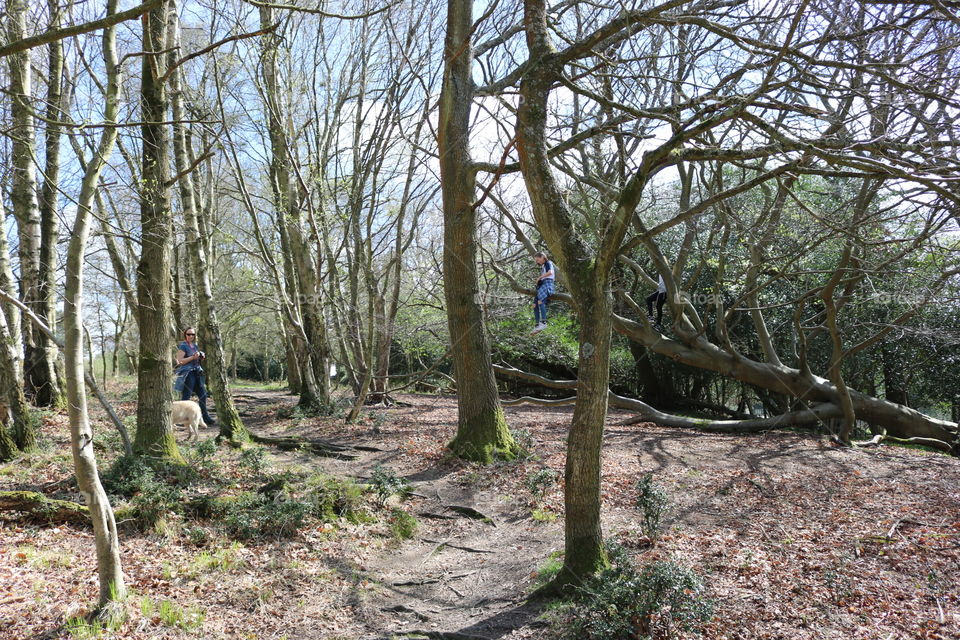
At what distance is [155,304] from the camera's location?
6.45 meters

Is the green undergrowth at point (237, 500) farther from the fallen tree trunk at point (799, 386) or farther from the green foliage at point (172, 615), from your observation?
the fallen tree trunk at point (799, 386)

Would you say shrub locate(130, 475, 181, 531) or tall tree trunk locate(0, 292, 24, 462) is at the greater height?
tall tree trunk locate(0, 292, 24, 462)

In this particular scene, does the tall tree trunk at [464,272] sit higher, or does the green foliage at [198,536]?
the tall tree trunk at [464,272]

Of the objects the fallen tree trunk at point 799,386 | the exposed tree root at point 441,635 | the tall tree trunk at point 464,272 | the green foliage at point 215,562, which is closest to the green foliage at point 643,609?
the exposed tree root at point 441,635

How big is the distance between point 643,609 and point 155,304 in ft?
18.9

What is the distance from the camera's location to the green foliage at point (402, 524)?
6020mm

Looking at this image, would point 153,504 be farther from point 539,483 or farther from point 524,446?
point 524,446

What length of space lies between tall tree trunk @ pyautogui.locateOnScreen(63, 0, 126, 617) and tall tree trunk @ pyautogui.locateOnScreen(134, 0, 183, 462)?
109 inches

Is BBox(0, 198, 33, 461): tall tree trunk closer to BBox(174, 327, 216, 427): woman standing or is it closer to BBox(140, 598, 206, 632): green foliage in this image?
BBox(174, 327, 216, 427): woman standing

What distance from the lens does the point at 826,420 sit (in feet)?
35.6

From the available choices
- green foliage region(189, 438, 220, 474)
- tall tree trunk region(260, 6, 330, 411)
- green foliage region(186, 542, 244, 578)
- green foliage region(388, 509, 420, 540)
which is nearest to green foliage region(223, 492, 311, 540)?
green foliage region(186, 542, 244, 578)

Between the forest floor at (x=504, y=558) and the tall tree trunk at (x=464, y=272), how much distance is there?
0.52 m

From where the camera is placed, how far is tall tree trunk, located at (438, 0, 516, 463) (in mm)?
7922

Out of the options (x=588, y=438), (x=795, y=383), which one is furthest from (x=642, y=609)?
(x=795, y=383)
